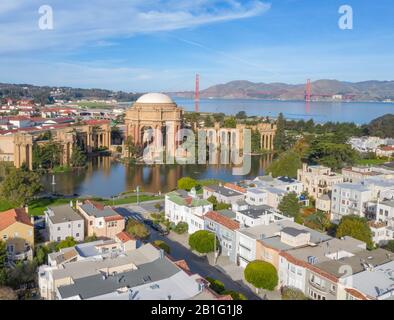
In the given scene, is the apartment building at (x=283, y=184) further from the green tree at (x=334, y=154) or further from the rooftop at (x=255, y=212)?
the green tree at (x=334, y=154)

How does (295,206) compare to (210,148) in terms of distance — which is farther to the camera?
(210,148)

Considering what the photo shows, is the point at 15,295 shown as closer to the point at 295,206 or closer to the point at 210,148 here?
the point at 295,206

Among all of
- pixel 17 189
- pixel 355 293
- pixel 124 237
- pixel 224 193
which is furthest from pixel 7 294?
pixel 224 193

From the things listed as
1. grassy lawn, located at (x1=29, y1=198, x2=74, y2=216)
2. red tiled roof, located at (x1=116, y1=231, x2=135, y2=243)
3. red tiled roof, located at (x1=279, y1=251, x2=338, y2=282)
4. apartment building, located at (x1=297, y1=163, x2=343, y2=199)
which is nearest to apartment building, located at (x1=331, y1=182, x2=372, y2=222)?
apartment building, located at (x1=297, y1=163, x2=343, y2=199)

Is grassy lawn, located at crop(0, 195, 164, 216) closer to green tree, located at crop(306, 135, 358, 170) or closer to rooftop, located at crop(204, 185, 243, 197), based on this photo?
rooftop, located at crop(204, 185, 243, 197)

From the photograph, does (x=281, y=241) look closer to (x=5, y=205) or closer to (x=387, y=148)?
(x=5, y=205)

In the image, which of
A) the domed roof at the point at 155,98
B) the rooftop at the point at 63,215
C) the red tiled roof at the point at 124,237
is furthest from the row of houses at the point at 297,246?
the domed roof at the point at 155,98
